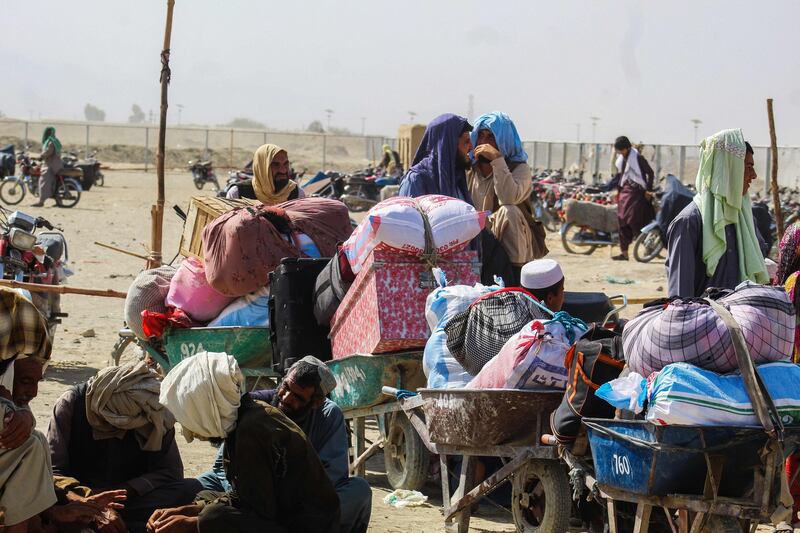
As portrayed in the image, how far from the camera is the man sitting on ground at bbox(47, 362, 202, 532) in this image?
484cm

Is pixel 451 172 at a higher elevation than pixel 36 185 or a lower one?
higher

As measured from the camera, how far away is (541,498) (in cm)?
545

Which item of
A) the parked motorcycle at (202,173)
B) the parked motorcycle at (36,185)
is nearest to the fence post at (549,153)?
the parked motorcycle at (202,173)

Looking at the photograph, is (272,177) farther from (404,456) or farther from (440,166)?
(404,456)

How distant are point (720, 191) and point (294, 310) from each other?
2465 mm

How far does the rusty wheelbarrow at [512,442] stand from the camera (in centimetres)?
528

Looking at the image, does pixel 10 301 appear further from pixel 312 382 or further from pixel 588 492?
pixel 588 492

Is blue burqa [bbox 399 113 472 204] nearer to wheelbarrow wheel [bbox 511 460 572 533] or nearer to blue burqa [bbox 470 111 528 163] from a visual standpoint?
blue burqa [bbox 470 111 528 163]

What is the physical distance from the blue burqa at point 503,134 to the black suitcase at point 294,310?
145 centimetres

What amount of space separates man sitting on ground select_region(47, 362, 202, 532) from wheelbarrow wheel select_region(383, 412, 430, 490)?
1.74 meters

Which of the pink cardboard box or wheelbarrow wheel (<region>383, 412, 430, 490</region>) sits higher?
the pink cardboard box

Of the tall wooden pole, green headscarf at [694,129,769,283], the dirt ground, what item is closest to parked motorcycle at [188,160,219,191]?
the dirt ground

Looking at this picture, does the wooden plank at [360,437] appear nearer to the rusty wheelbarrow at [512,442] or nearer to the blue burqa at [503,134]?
the rusty wheelbarrow at [512,442]

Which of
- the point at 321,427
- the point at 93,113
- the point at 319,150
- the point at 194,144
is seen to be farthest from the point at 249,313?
the point at 93,113
